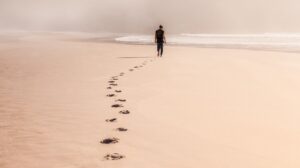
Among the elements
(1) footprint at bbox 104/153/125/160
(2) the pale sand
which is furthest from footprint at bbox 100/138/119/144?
(1) footprint at bbox 104/153/125/160

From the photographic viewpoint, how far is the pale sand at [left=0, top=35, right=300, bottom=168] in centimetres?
521

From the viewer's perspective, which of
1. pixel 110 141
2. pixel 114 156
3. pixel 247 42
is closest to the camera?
pixel 114 156

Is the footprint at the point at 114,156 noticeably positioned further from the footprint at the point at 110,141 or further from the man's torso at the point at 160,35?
the man's torso at the point at 160,35

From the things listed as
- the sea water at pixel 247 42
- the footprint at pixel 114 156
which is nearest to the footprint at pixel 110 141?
the footprint at pixel 114 156

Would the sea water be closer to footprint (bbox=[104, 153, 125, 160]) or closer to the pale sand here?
the pale sand

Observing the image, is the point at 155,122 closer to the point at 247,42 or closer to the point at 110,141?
the point at 110,141

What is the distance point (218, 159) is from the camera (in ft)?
17.1

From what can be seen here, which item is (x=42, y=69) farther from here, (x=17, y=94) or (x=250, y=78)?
(x=250, y=78)

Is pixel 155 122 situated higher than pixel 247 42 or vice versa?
pixel 155 122

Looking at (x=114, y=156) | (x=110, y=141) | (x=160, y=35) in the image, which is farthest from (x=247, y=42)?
(x=114, y=156)

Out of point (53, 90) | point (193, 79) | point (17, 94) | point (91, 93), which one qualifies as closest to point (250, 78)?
point (193, 79)

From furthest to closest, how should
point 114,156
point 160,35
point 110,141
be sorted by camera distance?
1. point 160,35
2. point 110,141
3. point 114,156

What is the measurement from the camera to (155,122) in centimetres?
711

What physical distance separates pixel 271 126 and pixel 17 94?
258 inches
